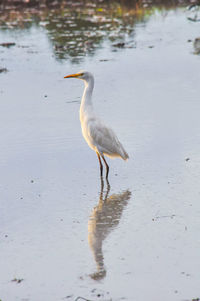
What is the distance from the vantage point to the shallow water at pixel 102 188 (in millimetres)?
5047

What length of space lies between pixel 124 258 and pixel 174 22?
661 inches

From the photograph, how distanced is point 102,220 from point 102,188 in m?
1.07

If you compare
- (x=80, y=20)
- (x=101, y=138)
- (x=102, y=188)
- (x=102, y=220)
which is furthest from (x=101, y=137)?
(x=80, y=20)

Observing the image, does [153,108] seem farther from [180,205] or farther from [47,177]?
[180,205]

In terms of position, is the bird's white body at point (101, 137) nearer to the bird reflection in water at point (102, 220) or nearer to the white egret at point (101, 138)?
the white egret at point (101, 138)

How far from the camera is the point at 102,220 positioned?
6371 millimetres

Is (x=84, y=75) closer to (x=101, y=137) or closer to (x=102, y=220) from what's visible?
(x=101, y=137)

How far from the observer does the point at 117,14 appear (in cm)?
2334

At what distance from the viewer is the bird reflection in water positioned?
17.6 feet

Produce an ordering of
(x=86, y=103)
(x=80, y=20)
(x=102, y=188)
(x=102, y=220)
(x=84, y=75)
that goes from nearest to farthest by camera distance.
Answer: (x=102, y=220)
(x=102, y=188)
(x=86, y=103)
(x=84, y=75)
(x=80, y=20)

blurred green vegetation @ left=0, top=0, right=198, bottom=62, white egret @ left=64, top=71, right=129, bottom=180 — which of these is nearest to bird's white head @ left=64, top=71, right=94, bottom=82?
white egret @ left=64, top=71, right=129, bottom=180

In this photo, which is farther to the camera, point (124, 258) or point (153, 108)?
point (153, 108)

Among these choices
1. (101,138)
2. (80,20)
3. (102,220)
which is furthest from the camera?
(80,20)

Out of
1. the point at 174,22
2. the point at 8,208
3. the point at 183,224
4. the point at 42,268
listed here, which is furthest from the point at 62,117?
the point at 174,22
